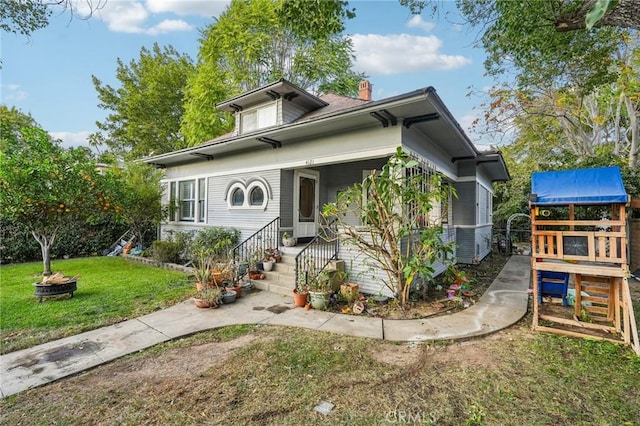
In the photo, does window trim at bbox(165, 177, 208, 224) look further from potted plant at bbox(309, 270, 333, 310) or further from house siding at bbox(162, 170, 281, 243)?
potted plant at bbox(309, 270, 333, 310)

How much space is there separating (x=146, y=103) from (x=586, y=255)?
23.4 metres

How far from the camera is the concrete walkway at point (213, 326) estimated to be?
10.8ft

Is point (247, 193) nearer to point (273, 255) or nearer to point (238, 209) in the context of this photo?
point (238, 209)

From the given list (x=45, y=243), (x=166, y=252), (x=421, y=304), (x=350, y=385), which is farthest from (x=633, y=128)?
(x=45, y=243)

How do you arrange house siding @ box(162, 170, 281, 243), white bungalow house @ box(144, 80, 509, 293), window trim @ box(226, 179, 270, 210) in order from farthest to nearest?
window trim @ box(226, 179, 270, 210)
house siding @ box(162, 170, 281, 243)
white bungalow house @ box(144, 80, 509, 293)

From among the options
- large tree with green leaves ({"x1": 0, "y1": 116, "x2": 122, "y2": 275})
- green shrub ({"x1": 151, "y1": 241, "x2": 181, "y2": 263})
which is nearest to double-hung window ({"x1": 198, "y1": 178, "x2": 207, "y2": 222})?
green shrub ({"x1": 151, "y1": 241, "x2": 181, "y2": 263})

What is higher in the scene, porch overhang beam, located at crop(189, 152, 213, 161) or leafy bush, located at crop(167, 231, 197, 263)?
porch overhang beam, located at crop(189, 152, 213, 161)

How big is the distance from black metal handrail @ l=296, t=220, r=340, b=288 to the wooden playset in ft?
10.9

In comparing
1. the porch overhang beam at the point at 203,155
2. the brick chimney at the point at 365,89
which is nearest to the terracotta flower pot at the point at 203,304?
the porch overhang beam at the point at 203,155

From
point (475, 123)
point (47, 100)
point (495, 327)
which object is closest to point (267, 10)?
point (47, 100)

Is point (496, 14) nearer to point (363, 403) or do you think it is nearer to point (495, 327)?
point (495, 327)

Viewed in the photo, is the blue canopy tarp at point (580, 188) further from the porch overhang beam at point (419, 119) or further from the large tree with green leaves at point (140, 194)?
the large tree with green leaves at point (140, 194)

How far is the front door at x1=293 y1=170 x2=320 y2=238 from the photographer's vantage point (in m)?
8.10

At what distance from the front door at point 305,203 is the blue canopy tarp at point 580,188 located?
212 inches
